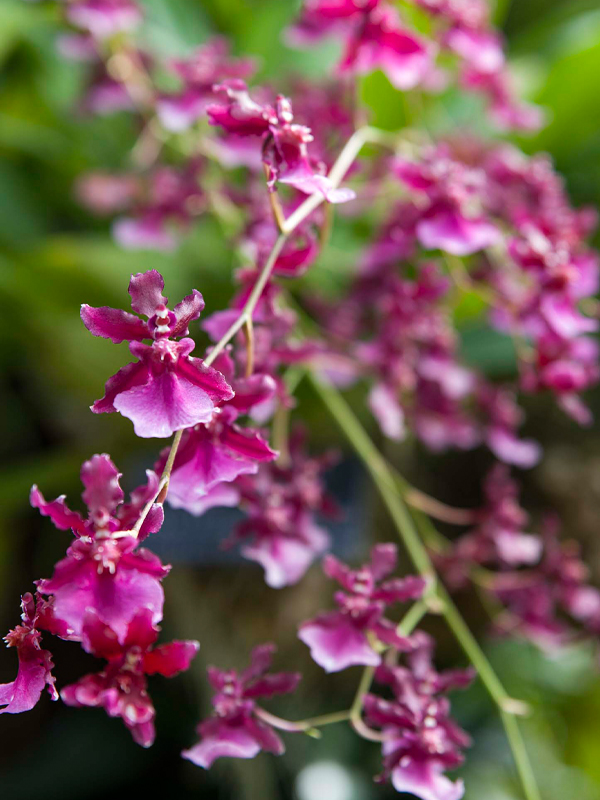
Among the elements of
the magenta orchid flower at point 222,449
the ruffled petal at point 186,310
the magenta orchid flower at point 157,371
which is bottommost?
the magenta orchid flower at point 222,449

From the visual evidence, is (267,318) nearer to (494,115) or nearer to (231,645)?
(494,115)

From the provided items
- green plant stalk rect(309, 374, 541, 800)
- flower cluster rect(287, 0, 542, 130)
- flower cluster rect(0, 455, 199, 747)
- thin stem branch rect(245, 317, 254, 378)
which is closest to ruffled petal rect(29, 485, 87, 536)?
flower cluster rect(0, 455, 199, 747)

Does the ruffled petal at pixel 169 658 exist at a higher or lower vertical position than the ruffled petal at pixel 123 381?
lower

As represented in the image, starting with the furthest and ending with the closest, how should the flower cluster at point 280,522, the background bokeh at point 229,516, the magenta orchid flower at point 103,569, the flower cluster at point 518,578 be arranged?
1. the background bokeh at point 229,516
2. the flower cluster at point 518,578
3. the flower cluster at point 280,522
4. the magenta orchid flower at point 103,569

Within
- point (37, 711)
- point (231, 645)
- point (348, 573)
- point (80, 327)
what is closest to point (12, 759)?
point (37, 711)

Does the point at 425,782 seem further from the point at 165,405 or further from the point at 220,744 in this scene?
the point at 165,405

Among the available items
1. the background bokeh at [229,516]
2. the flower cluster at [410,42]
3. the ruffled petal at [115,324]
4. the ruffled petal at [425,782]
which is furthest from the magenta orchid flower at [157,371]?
the background bokeh at [229,516]

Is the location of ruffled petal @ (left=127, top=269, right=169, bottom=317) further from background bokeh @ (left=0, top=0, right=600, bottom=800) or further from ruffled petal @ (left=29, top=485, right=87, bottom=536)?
background bokeh @ (left=0, top=0, right=600, bottom=800)

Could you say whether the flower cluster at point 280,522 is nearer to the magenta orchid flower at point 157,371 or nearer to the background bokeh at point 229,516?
the magenta orchid flower at point 157,371
